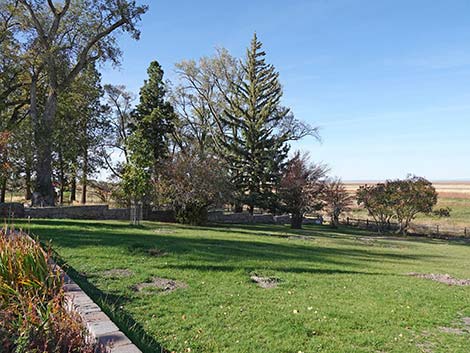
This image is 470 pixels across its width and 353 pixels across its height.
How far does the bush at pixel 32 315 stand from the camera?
2311 millimetres

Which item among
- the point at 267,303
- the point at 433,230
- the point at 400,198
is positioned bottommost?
the point at 433,230

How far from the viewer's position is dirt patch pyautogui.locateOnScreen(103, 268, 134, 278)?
5.70m

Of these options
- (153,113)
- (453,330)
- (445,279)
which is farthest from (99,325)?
(153,113)

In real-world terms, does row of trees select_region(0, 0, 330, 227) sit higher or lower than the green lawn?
higher

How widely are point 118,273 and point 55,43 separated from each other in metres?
15.9

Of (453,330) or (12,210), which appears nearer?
(453,330)

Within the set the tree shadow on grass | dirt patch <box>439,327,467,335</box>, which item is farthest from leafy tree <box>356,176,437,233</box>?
the tree shadow on grass

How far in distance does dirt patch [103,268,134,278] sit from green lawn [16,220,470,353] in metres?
0.15

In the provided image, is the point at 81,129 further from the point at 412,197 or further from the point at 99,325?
the point at 99,325

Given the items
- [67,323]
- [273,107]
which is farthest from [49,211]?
[273,107]

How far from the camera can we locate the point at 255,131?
26.8 metres

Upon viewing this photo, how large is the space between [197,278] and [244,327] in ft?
6.92

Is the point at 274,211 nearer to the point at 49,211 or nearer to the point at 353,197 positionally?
the point at 353,197

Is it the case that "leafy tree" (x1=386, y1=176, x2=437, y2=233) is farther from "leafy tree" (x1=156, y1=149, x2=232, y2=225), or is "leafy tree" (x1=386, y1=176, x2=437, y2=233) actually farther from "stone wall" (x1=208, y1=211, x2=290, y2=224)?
"leafy tree" (x1=156, y1=149, x2=232, y2=225)
